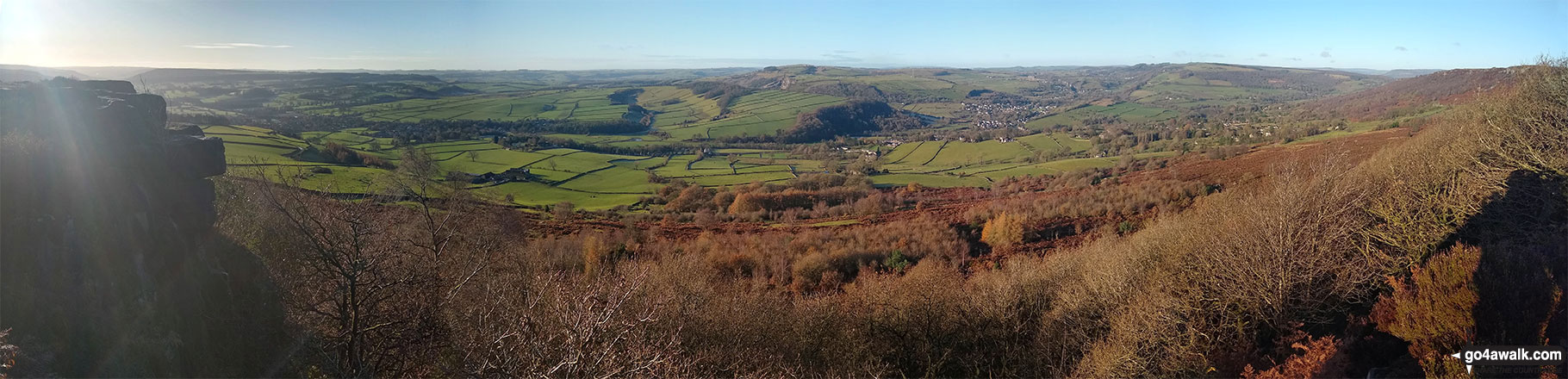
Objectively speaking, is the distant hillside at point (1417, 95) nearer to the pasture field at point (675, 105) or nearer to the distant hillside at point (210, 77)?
the pasture field at point (675, 105)

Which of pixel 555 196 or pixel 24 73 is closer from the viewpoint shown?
pixel 24 73

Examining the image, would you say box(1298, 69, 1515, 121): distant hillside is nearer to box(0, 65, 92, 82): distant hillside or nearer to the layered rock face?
the layered rock face

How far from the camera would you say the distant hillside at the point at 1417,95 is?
59625 millimetres

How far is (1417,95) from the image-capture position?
2808 inches

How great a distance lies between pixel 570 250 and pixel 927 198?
32.4 m

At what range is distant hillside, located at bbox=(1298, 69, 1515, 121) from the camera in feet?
196

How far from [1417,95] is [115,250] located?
361 ft

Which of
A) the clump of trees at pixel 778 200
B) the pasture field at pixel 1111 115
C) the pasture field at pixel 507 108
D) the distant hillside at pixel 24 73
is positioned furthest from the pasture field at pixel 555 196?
the pasture field at pixel 1111 115

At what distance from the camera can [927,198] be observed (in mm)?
50594

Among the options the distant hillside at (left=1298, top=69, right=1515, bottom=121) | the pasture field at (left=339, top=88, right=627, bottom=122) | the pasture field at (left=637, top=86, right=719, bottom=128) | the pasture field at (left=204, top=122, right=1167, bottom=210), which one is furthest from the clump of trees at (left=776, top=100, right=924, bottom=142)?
the distant hillside at (left=1298, top=69, right=1515, bottom=121)

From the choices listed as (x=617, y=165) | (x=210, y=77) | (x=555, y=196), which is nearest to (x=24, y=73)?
(x=555, y=196)

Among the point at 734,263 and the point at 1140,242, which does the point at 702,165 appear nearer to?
the point at 734,263

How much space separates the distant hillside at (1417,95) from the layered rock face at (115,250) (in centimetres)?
8368

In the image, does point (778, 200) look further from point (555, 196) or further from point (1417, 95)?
point (1417, 95)
